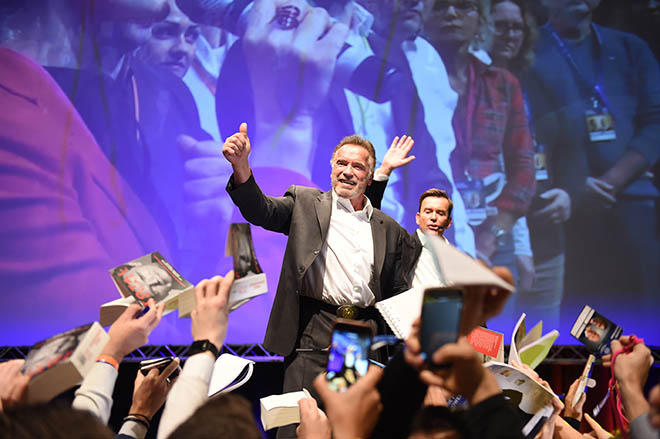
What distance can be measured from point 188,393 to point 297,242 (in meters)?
1.24

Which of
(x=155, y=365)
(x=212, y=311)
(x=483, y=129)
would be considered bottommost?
(x=155, y=365)

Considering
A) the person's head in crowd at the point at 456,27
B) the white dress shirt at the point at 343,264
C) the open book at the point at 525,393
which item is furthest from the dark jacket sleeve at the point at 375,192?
the person's head in crowd at the point at 456,27

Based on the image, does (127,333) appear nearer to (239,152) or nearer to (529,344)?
(239,152)

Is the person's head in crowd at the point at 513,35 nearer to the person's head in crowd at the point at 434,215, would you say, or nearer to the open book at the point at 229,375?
the person's head in crowd at the point at 434,215

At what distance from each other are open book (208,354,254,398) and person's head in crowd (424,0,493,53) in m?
3.23

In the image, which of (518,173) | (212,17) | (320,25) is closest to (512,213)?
(518,173)

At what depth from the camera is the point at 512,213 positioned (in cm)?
416

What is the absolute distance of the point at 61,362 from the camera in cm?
101

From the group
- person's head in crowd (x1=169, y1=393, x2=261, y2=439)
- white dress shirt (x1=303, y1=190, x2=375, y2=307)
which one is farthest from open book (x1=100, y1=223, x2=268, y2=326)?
white dress shirt (x1=303, y1=190, x2=375, y2=307)

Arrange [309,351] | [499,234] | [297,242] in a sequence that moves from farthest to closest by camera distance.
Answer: [499,234] → [297,242] → [309,351]

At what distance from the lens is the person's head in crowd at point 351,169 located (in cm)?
246

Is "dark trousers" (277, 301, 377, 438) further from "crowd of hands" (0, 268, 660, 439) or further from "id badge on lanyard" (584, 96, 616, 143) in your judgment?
"id badge on lanyard" (584, 96, 616, 143)

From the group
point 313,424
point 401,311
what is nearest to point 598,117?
point 401,311

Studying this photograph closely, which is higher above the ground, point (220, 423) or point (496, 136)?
point (496, 136)
